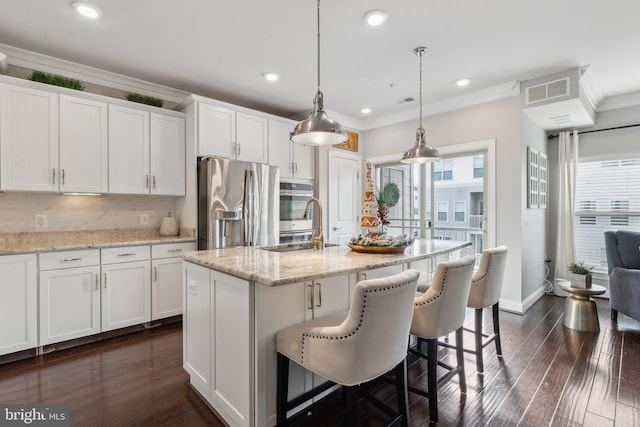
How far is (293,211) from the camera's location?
14.8 ft

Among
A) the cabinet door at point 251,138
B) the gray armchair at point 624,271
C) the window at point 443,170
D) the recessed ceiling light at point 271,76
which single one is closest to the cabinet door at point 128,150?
the cabinet door at point 251,138

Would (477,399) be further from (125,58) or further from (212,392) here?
(125,58)

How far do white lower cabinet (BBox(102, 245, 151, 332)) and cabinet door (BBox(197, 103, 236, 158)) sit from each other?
1.30 meters

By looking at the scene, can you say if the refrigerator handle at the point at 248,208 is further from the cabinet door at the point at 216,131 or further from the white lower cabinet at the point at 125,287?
the white lower cabinet at the point at 125,287

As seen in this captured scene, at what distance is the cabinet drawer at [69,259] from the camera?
271cm

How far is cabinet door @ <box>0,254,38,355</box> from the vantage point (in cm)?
252

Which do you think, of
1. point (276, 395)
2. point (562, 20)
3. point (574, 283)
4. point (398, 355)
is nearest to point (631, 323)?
point (574, 283)

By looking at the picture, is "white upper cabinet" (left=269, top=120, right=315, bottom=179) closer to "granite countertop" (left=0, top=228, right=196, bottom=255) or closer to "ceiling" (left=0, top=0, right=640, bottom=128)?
"ceiling" (left=0, top=0, right=640, bottom=128)

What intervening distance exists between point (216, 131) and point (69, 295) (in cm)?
218

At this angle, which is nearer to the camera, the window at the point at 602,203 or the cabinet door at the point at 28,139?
the cabinet door at the point at 28,139

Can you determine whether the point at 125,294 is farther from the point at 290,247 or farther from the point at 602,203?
the point at 602,203

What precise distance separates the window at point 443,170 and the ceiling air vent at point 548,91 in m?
1.15

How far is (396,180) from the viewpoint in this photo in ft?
16.8

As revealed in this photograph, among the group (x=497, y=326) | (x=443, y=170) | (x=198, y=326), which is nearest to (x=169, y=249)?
(x=198, y=326)
